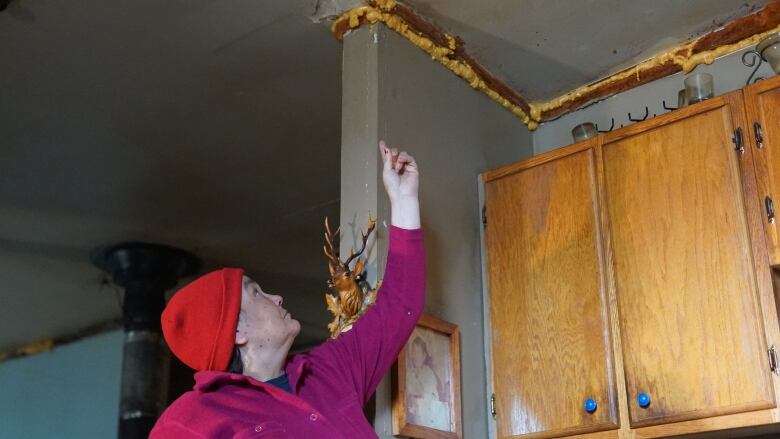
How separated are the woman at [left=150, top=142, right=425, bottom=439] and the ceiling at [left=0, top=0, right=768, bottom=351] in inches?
32.1

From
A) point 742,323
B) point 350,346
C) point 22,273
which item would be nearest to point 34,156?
point 22,273

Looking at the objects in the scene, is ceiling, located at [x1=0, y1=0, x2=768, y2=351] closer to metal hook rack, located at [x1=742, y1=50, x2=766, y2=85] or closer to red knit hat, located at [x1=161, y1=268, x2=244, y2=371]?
metal hook rack, located at [x1=742, y1=50, x2=766, y2=85]

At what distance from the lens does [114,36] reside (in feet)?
9.12

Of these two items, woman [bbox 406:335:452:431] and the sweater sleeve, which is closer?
the sweater sleeve

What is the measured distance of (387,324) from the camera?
2.04m

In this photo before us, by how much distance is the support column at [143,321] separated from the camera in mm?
4867

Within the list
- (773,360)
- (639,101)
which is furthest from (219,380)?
(639,101)

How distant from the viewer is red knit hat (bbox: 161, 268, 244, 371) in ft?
6.31

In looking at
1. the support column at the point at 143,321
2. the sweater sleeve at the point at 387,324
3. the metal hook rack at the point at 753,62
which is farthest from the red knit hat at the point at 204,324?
the support column at the point at 143,321

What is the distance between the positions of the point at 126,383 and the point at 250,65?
2789 mm

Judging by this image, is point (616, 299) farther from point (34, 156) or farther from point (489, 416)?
point (34, 156)

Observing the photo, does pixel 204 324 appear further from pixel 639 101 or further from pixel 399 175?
pixel 639 101

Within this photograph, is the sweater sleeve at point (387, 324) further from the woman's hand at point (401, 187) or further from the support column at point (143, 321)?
the support column at point (143, 321)

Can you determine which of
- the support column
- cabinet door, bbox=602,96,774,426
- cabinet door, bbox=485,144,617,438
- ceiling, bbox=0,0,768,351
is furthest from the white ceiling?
cabinet door, bbox=602,96,774,426
